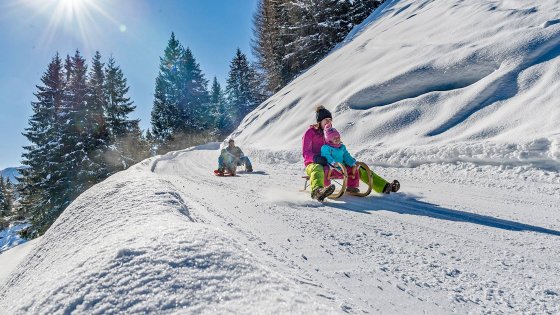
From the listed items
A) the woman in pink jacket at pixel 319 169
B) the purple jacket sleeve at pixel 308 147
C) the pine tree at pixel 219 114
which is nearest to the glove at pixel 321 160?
the woman in pink jacket at pixel 319 169

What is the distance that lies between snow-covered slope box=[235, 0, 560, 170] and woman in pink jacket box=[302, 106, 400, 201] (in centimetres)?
217

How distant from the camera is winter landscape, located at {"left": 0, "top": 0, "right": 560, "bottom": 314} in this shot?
48.9 inches

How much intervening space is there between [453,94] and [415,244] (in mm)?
7342

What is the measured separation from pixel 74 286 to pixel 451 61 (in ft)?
35.1

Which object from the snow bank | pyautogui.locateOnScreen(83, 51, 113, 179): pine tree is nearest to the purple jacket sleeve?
the snow bank

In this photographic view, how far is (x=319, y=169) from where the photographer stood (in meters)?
4.64

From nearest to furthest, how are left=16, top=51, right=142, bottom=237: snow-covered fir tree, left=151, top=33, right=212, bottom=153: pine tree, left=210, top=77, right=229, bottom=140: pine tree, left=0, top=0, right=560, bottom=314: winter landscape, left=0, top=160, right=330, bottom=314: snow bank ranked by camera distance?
left=0, top=160, right=330, bottom=314: snow bank, left=0, top=0, right=560, bottom=314: winter landscape, left=16, top=51, right=142, bottom=237: snow-covered fir tree, left=151, top=33, right=212, bottom=153: pine tree, left=210, top=77, right=229, bottom=140: pine tree

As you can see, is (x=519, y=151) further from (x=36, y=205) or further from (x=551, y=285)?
(x=36, y=205)

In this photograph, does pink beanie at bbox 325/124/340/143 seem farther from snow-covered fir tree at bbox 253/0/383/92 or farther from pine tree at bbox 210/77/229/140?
pine tree at bbox 210/77/229/140

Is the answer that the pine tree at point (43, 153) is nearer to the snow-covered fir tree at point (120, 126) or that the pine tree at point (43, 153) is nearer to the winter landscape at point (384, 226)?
the snow-covered fir tree at point (120, 126)

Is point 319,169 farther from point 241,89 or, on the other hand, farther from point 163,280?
point 241,89

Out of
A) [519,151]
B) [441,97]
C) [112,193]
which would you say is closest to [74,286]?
[112,193]

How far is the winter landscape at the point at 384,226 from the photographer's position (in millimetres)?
1242

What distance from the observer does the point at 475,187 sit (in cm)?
475
